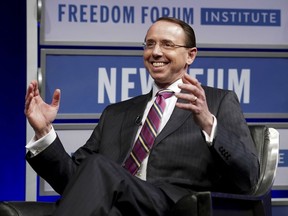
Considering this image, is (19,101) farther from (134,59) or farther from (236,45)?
(236,45)

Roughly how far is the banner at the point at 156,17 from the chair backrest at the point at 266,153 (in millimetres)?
939

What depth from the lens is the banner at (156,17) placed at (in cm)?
371

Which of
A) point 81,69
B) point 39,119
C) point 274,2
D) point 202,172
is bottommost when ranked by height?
point 202,172

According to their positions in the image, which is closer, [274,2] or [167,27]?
[167,27]

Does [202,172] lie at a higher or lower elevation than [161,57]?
lower

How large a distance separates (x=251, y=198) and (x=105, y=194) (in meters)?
0.59

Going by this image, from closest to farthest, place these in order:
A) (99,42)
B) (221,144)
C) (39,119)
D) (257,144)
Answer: (221,144) → (39,119) → (257,144) → (99,42)

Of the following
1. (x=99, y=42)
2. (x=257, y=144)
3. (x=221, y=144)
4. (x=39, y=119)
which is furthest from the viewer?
(x=99, y=42)

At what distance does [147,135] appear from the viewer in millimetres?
3004

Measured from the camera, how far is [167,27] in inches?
122

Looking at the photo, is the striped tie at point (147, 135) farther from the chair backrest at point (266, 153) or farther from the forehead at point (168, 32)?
the chair backrest at point (266, 153)

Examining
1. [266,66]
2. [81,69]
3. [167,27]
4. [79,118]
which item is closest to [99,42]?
[81,69]

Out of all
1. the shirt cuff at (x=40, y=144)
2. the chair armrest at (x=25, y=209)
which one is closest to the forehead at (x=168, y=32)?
the shirt cuff at (x=40, y=144)

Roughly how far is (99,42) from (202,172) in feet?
3.89
